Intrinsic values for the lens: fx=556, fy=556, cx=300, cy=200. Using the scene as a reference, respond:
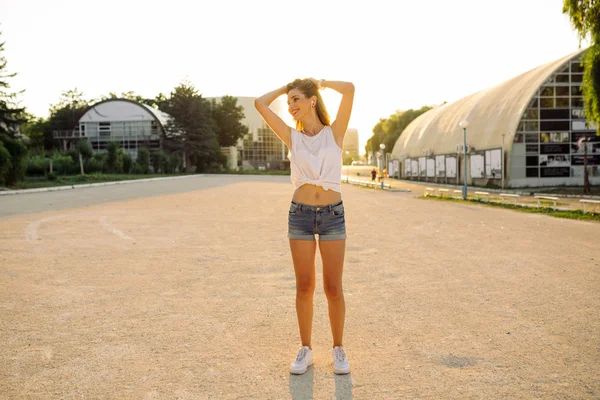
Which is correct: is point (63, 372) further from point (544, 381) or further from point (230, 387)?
point (544, 381)

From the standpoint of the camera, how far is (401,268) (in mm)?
7633

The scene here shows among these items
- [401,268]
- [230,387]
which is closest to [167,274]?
[401,268]

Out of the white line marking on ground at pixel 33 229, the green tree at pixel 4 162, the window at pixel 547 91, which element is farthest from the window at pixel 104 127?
the white line marking on ground at pixel 33 229

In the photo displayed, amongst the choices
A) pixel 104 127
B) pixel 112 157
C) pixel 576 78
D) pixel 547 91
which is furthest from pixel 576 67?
pixel 104 127

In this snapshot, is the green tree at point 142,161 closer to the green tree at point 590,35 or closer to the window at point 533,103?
the window at point 533,103

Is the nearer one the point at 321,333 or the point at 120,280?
the point at 321,333

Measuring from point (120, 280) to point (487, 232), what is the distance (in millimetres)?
7785

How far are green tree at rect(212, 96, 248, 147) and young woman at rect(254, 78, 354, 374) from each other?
291 ft

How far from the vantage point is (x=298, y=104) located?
12.7ft

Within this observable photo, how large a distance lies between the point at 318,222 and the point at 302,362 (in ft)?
3.17

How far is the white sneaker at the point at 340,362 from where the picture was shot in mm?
3750

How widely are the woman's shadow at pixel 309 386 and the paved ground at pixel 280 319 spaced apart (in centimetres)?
2

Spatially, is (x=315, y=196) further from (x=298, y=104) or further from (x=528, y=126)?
(x=528, y=126)

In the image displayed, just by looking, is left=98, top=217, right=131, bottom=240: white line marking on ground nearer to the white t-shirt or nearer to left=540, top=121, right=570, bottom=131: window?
the white t-shirt
